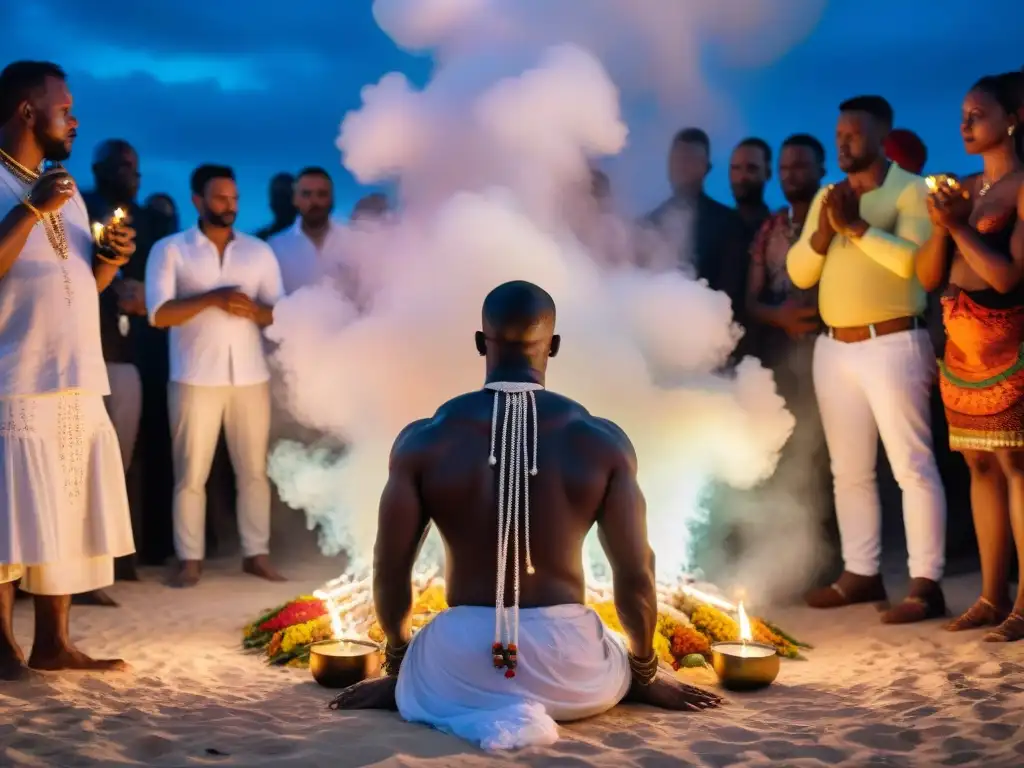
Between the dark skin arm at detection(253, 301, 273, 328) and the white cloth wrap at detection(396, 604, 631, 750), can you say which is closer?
the white cloth wrap at detection(396, 604, 631, 750)

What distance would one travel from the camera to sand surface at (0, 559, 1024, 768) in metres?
3.39

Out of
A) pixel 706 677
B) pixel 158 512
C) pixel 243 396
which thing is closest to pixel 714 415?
pixel 706 677

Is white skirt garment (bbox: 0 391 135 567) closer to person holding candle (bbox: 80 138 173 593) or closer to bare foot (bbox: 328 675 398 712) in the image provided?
bare foot (bbox: 328 675 398 712)

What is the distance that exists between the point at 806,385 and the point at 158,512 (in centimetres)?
509

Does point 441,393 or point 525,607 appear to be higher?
point 441,393

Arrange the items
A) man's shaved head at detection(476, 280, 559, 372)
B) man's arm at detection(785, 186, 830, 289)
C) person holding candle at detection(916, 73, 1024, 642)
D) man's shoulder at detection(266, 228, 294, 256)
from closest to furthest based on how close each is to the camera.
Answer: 1. man's shaved head at detection(476, 280, 559, 372)
2. person holding candle at detection(916, 73, 1024, 642)
3. man's arm at detection(785, 186, 830, 289)
4. man's shoulder at detection(266, 228, 294, 256)

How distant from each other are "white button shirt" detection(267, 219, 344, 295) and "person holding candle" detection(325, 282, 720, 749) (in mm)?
4581

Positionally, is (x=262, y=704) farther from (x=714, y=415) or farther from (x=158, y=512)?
(x=158, y=512)

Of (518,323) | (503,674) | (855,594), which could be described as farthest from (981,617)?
(518,323)

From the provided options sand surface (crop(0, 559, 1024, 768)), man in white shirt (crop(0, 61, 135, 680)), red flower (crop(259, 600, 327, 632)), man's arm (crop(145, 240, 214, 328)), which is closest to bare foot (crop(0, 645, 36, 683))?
man in white shirt (crop(0, 61, 135, 680))

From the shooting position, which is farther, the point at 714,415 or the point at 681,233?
the point at 681,233

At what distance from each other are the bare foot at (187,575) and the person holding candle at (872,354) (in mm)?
4107

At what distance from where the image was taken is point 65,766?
3.32 m

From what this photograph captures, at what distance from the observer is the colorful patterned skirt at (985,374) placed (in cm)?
507
